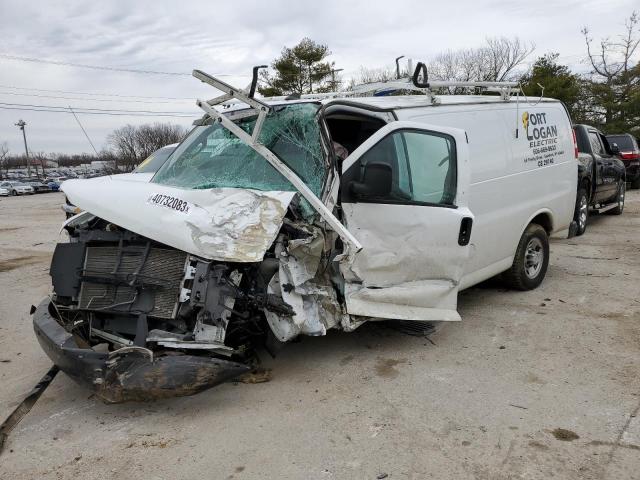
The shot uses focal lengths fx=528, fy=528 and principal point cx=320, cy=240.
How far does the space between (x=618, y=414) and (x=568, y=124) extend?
4248mm

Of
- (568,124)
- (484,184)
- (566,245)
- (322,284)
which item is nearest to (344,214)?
(322,284)

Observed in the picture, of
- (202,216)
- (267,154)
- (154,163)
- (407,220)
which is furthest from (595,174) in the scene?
(202,216)

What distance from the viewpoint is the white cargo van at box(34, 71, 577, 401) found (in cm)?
347

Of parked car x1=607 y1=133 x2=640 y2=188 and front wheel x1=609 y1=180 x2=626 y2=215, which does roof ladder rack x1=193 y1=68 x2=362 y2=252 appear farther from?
parked car x1=607 y1=133 x2=640 y2=188

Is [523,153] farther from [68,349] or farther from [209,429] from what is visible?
[68,349]

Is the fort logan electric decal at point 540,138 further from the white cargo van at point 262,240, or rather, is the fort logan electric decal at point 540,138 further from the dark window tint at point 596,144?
the dark window tint at point 596,144

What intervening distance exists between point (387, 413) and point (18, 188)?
47.0m

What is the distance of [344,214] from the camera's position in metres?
4.07

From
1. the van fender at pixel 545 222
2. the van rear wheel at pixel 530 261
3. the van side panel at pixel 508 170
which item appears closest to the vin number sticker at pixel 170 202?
the van side panel at pixel 508 170

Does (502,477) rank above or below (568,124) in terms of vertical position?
below

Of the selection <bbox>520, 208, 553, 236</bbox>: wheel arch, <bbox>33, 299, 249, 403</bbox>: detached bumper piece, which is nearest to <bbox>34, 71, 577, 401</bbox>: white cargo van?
<bbox>33, 299, 249, 403</bbox>: detached bumper piece

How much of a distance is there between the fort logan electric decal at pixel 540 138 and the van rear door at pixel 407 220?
1.71 m

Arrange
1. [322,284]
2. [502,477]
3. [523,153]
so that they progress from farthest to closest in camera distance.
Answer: [523,153] < [322,284] < [502,477]

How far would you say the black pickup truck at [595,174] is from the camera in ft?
32.5
